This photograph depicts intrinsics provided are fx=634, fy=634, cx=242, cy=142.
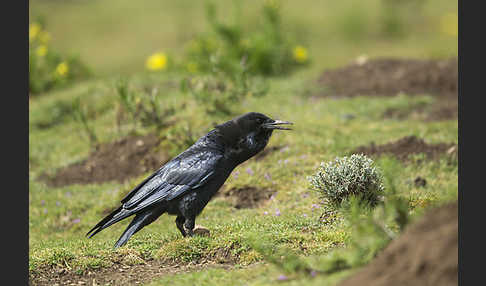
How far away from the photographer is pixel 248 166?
9.20 m

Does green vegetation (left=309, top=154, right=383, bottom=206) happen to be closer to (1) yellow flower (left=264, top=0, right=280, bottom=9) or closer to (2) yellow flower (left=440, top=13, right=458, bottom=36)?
(1) yellow flower (left=264, top=0, right=280, bottom=9)

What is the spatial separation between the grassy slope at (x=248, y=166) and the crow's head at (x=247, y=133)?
802 millimetres

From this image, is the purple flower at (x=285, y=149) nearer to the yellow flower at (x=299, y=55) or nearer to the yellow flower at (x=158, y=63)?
the yellow flower at (x=299, y=55)

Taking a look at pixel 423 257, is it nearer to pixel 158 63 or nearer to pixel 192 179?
pixel 192 179

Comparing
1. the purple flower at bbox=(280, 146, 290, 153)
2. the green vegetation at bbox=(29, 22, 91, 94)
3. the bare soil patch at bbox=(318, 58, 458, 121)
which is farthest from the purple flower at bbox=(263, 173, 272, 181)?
the green vegetation at bbox=(29, 22, 91, 94)

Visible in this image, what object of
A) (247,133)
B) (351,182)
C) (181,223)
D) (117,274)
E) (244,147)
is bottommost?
(117,274)

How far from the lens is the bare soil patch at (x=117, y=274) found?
542 centimetres

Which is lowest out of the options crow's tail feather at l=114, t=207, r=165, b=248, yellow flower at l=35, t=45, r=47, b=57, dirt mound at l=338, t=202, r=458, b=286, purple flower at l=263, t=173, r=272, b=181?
purple flower at l=263, t=173, r=272, b=181

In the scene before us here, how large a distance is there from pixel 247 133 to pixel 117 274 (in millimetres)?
1847

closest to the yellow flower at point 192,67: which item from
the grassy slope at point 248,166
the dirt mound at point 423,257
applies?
the grassy slope at point 248,166

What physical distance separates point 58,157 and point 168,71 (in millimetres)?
5503

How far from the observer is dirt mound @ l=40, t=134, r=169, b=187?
10055 mm

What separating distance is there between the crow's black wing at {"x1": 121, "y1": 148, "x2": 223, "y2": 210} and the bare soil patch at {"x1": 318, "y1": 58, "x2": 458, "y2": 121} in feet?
22.9

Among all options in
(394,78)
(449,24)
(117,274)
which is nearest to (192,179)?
(117,274)
